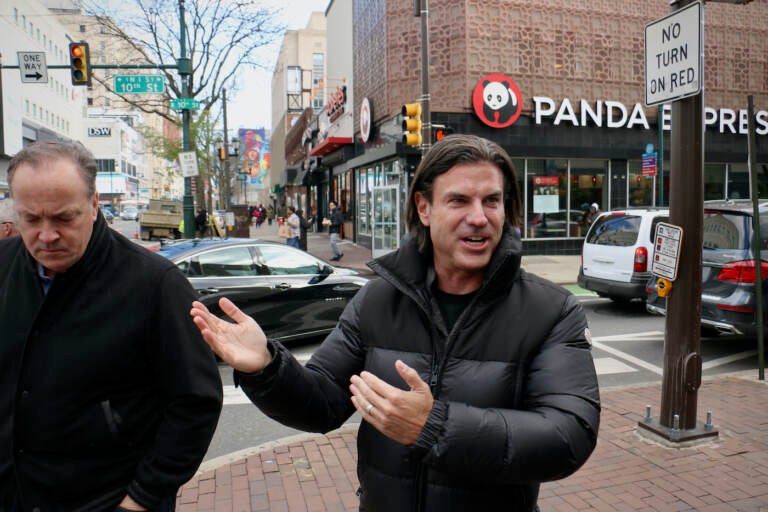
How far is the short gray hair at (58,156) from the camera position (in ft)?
6.40

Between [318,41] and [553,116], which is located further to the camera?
[318,41]

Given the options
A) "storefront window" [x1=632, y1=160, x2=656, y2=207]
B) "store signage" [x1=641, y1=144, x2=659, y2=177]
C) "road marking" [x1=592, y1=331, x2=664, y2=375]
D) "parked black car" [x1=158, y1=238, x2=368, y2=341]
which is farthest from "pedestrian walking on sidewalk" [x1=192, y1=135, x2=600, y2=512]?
"storefront window" [x1=632, y1=160, x2=656, y2=207]

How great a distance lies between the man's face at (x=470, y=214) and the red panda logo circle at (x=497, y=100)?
17162 millimetres

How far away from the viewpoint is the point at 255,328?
1.77 m

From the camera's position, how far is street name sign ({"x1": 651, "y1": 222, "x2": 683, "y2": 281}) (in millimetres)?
4488

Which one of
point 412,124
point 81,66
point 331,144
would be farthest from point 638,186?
point 81,66

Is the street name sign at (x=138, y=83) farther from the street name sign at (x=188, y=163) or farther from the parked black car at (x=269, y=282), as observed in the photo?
the parked black car at (x=269, y=282)

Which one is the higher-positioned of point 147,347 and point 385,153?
point 385,153

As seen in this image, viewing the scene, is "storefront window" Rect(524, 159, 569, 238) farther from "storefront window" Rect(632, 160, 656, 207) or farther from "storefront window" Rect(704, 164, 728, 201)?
"storefront window" Rect(704, 164, 728, 201)

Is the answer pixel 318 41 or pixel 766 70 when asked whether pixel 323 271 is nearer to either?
pixel 766 70

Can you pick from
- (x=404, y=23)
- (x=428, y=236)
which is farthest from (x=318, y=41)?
(x=428, y=236)

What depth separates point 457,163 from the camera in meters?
1.88

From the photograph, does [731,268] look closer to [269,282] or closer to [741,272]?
[741,272]

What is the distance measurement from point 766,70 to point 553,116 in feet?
29.8
